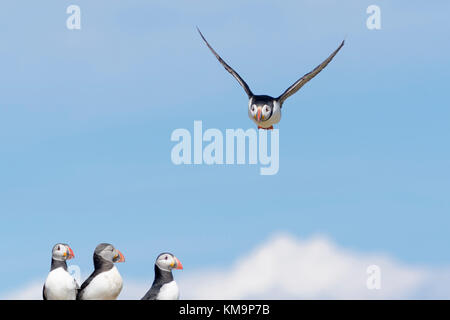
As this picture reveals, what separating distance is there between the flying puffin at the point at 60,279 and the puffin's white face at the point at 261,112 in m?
12.0

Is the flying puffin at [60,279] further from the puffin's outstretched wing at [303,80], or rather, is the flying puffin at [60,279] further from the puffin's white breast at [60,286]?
the puffin's outstretched wing at [303,80]

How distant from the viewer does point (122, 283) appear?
60.2 ft

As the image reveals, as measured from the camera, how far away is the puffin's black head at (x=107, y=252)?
18.4 m

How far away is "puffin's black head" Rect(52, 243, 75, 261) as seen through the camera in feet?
60.7

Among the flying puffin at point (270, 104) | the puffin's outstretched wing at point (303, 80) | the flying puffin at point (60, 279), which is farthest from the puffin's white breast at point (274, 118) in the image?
the flying puffin at point (60, 279)

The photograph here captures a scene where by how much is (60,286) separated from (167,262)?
2.34 meters

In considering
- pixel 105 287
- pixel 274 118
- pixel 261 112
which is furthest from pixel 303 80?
pixel 105 287

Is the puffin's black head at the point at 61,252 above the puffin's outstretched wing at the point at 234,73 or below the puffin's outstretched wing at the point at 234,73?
below

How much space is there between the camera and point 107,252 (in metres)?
18.4

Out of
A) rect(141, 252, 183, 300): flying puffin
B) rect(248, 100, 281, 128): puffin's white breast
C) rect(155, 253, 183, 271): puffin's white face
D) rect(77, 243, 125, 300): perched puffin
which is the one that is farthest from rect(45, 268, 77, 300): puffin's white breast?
rect(248, 100, 281, 128): puffin's white breast

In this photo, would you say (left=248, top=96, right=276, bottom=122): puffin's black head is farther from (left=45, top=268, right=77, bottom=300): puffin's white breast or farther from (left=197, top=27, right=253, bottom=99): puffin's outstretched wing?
(left=45, top=268, right=77, bottom=300): puffin's white breast
